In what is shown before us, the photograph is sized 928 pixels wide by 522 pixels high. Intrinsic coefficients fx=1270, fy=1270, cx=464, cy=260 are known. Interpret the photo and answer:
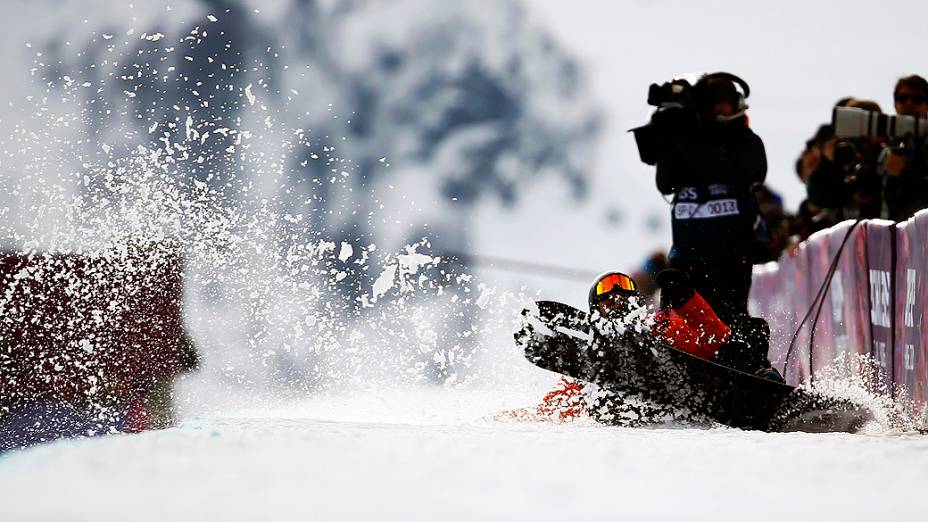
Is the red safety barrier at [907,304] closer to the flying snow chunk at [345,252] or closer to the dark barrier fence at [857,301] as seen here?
the dark barrier fence at [857,301]

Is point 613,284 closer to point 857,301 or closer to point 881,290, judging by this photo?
point 881,290

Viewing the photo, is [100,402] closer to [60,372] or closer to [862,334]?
[60,372]

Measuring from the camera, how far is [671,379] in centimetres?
455

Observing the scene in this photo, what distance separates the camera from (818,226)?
7453 millimetres

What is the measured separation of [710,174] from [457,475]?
298 centimetres

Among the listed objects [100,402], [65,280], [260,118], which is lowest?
[100,402]

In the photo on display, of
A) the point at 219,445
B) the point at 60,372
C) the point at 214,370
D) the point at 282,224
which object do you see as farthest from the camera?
the point at 282,224

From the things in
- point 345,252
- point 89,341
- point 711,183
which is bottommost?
point 89,341

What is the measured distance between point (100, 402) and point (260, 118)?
93.0 inches

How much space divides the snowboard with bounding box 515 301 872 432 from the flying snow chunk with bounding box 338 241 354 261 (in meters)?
2.86

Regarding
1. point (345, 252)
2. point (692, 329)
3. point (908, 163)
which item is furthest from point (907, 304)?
point (345, 252)

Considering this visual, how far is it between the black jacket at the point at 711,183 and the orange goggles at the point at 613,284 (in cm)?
71

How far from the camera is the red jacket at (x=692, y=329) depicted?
4867 mm

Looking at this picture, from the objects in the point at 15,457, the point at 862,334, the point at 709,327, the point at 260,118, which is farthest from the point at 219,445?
the point at 260,118
